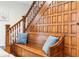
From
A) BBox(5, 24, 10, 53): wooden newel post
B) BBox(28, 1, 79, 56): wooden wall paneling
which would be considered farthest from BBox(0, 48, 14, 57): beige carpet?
BBox(28, 1, 79, 56): wooden wall paneling

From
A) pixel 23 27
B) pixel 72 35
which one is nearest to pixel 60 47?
pixel 72 35

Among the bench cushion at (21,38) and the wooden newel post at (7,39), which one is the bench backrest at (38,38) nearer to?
the bench cushion at (21,38)

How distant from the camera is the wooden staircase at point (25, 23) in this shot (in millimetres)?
2495

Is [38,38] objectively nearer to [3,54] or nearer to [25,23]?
[25,23]

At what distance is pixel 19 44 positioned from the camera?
8.83 feet

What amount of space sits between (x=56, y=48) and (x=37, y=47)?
11.1 inches

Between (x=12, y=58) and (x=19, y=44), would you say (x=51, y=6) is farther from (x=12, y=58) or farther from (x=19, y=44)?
(x=12, y=58)

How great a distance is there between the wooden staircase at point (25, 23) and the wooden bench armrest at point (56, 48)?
1.47ft

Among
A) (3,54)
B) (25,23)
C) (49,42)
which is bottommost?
(3,54)

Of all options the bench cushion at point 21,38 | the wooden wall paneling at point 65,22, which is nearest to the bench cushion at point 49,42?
the wooden wall paneling at point 65,22

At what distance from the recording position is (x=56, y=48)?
8.71 feet

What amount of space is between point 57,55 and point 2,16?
0.90 meters

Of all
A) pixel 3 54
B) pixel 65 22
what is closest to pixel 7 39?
pixel 3 54

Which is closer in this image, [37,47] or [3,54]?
[3,54]
